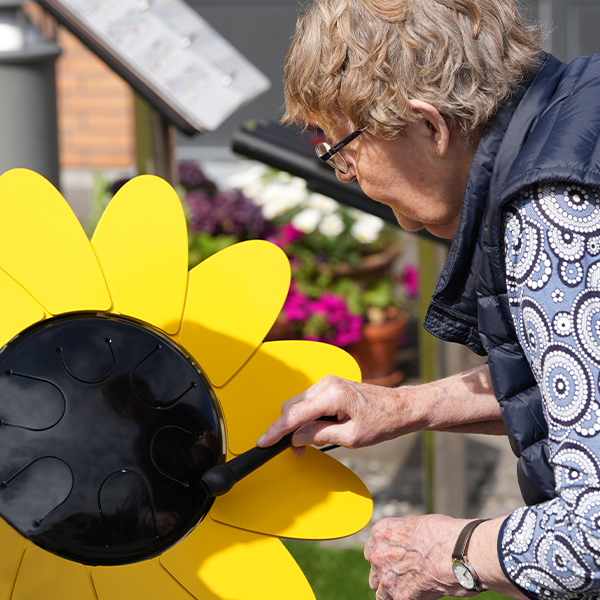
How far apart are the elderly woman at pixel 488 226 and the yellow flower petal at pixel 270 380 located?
1.8 inches

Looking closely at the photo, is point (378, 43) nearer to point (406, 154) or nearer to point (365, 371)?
point (406, 154)

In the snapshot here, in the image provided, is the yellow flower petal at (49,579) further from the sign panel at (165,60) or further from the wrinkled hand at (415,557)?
the sign panel at (165,60)

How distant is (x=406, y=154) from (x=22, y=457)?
2.29 feet

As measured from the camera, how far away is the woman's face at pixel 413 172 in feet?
3.64

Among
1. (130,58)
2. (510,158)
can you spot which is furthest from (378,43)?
(130,58)

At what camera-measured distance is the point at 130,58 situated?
207 cm

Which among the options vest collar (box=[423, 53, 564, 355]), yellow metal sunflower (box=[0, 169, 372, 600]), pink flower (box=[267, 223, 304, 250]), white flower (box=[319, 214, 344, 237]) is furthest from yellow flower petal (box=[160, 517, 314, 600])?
white flower (box=[319, 214, 344, 237])

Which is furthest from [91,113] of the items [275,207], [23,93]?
[23,93]

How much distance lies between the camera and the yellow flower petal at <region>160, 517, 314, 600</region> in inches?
42.0

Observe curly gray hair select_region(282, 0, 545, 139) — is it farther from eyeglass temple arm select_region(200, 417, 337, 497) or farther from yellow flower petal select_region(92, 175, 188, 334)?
eyeglass temple arm select_region(200, 417, 337, 497)

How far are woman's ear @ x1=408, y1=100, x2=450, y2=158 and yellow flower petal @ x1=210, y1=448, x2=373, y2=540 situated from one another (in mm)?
519

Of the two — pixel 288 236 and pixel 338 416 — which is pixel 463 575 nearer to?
pixel 338 416

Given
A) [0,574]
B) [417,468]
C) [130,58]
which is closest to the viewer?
[0,574]

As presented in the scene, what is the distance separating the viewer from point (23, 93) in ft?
5.88
